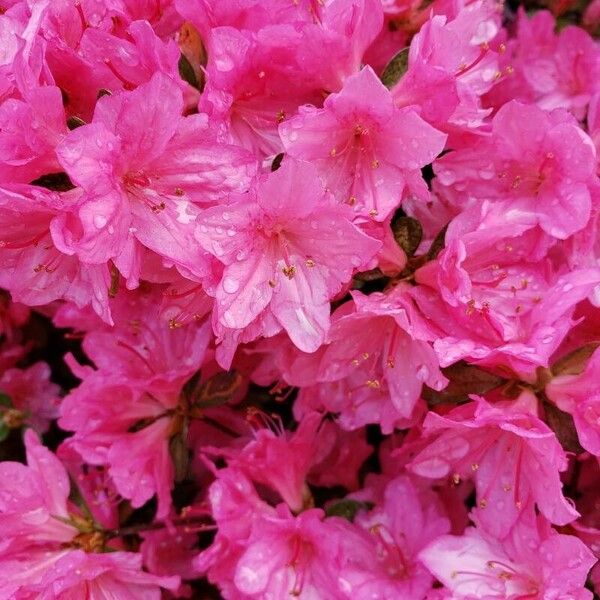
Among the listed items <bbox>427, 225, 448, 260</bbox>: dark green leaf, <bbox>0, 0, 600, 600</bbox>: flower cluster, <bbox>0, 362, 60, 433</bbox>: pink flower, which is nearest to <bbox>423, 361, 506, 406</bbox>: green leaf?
<bbox>0, 0, 600, 600</bbox>: flower cluster

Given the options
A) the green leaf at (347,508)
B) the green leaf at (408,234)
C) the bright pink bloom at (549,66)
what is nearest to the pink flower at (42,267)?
the green leaf at (408,234)

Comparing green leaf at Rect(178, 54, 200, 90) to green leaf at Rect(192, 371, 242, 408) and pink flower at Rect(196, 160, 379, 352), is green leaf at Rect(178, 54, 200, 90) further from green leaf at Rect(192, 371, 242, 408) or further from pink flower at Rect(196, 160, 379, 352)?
green leaf at Rect(192, 371, 242, 408)

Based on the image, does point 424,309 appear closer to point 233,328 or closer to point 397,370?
point 397,370

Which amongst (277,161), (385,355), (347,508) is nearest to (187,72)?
(277,161)

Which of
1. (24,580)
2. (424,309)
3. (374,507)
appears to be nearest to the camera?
(424,309)

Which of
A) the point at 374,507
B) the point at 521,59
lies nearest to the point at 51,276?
the point at 374,507

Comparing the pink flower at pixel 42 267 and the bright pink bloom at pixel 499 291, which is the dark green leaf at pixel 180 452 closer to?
the pink flower at pixel 42 267
